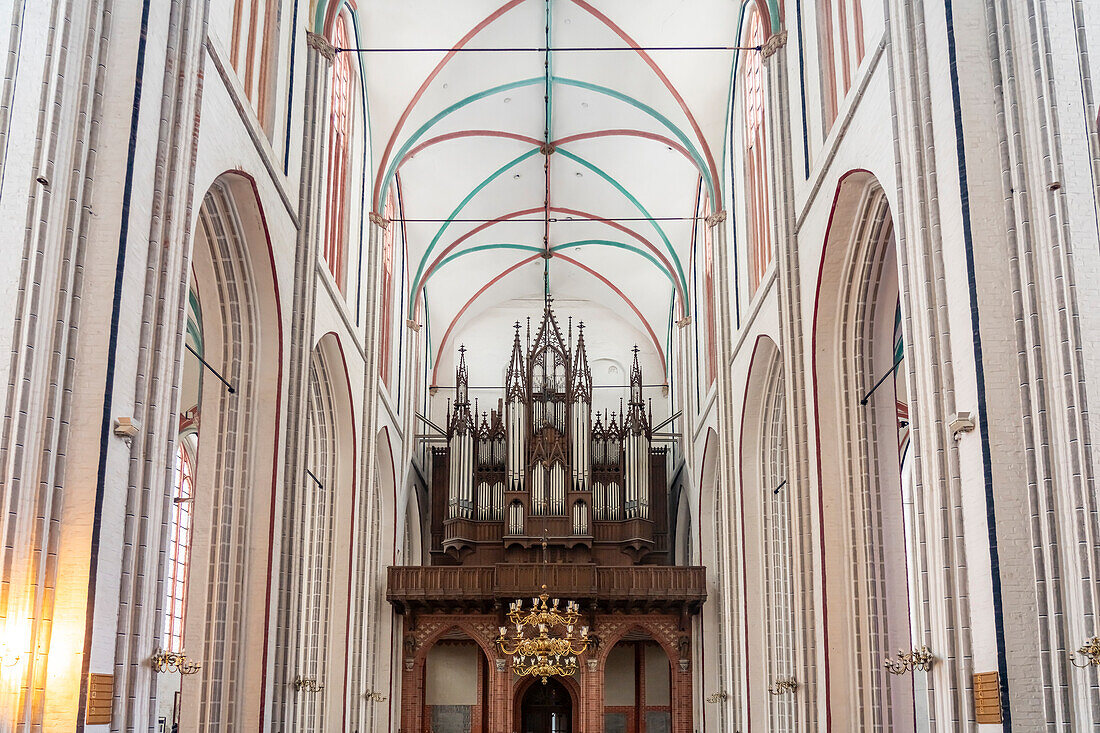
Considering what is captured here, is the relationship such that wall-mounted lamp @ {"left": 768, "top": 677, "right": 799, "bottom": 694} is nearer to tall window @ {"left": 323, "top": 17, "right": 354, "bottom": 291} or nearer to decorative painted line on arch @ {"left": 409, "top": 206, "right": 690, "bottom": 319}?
tall window @ {"left": 323, "top": 17, "right": 354, "bottom": 291}

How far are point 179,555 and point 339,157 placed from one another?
9.91 metres

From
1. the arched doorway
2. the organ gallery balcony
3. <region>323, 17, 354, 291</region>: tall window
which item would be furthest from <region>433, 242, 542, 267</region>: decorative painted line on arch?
the arched doorway

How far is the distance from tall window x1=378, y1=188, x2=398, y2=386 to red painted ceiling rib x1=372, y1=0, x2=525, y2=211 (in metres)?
1.10

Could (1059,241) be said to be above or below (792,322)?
below

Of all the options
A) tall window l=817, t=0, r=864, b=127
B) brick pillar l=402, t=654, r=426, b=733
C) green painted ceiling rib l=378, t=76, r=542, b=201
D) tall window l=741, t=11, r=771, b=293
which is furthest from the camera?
brick pillar l=402, t=654, r=426, b=733

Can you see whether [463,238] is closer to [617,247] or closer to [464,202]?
[464,202]

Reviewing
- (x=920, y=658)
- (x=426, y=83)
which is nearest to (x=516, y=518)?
(x=426, y=83)

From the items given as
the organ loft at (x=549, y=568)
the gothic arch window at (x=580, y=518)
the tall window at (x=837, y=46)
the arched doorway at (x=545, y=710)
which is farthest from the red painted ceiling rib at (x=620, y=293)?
the tall window at (x=837, y=46)

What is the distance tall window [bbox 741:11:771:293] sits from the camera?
20.0 metres

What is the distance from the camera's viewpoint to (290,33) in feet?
56.3

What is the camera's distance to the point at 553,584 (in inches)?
1034

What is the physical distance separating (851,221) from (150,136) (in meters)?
8.55

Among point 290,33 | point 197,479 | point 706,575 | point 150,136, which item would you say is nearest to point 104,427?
point 150,136

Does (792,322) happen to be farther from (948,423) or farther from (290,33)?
(290,33)
